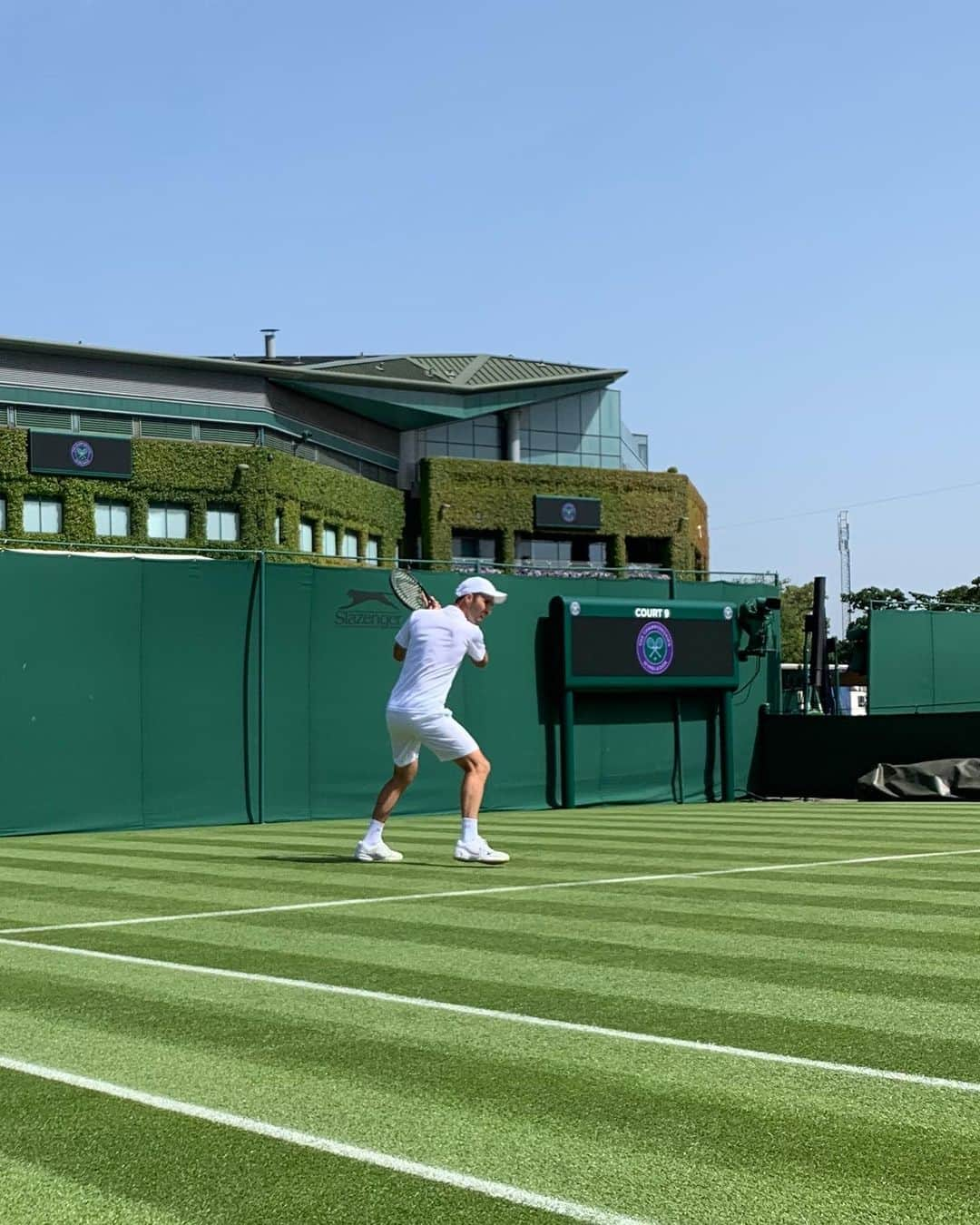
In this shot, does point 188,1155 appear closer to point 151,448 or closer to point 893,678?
point 893,678

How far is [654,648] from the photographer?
22.0 meters

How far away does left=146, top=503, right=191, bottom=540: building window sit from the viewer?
196 feet

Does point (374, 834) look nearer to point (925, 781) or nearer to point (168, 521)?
point (925, 781)

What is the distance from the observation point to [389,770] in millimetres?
19516

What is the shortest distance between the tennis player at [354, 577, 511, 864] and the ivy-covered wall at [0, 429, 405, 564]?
4621 cm

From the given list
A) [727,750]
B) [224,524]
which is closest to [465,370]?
[224,524]

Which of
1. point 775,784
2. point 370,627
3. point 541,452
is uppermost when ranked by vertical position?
point 541,452

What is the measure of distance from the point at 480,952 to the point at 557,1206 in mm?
3643

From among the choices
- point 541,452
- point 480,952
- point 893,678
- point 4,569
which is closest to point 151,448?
point 541,452

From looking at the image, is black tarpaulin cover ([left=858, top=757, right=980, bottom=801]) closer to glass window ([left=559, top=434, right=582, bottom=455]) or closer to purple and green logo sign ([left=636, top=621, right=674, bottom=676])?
purple and green logo sign ([left=636, top=621, right=674, bottom=676])

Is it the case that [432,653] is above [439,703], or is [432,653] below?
above

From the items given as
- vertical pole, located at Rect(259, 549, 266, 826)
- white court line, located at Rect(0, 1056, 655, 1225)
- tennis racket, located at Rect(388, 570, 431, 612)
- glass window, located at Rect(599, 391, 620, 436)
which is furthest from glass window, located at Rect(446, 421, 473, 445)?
white court line, located at Rect(0, 1056, 655, 1225)

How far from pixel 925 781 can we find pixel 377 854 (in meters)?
12.5

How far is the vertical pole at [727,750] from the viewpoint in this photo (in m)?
23.0
